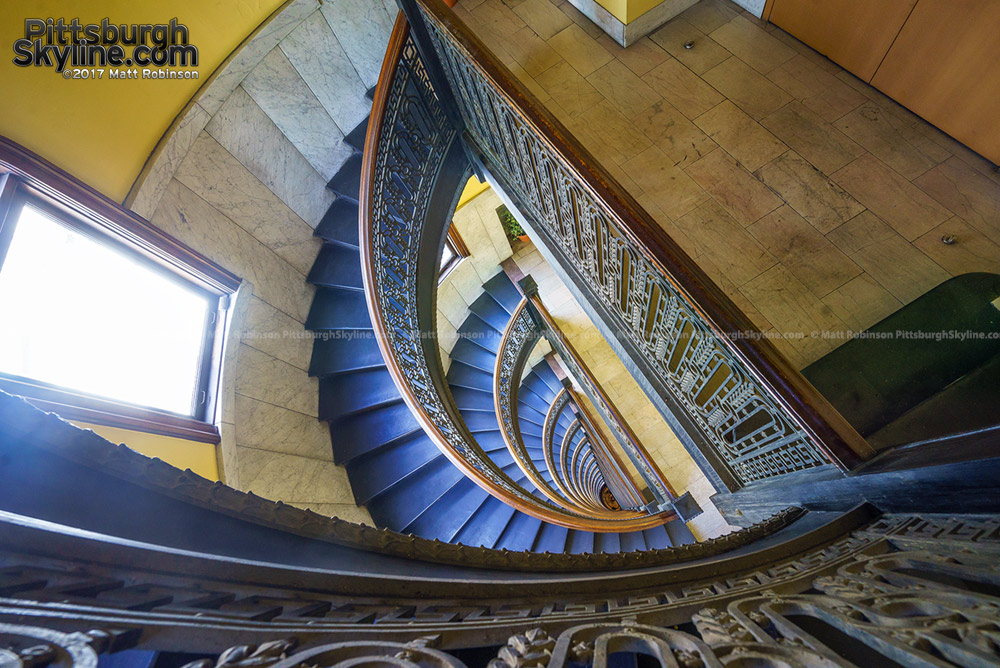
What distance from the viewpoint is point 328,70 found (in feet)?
12.4

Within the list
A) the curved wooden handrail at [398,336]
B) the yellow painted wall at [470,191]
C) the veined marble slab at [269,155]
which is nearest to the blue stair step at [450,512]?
the curved wooden handrail at [398,336]

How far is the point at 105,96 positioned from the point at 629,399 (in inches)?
212

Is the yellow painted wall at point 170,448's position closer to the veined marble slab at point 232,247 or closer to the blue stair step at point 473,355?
the veined marble slab at point 232,247

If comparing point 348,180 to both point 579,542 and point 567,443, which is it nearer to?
point 579,542

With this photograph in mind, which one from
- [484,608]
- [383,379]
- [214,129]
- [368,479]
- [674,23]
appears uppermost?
[214,129]

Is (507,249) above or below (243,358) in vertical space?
above

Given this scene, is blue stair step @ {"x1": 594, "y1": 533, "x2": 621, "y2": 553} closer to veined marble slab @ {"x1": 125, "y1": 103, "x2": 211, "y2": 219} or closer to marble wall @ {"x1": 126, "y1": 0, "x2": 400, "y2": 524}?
marble wall @ {"x1": 126, "y1": 0, "x2": 400, "y2": 524}

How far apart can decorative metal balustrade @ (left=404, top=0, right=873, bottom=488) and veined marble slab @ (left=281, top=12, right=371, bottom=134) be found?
128 cm

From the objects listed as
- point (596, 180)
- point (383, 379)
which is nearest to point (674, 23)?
point (596, 180)

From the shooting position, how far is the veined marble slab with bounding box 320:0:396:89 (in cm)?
356

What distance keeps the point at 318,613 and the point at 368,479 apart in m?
3.74

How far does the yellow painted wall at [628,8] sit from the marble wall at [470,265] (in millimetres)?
2729

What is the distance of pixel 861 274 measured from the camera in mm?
2504

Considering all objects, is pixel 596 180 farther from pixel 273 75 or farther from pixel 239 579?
pixel 273 75
